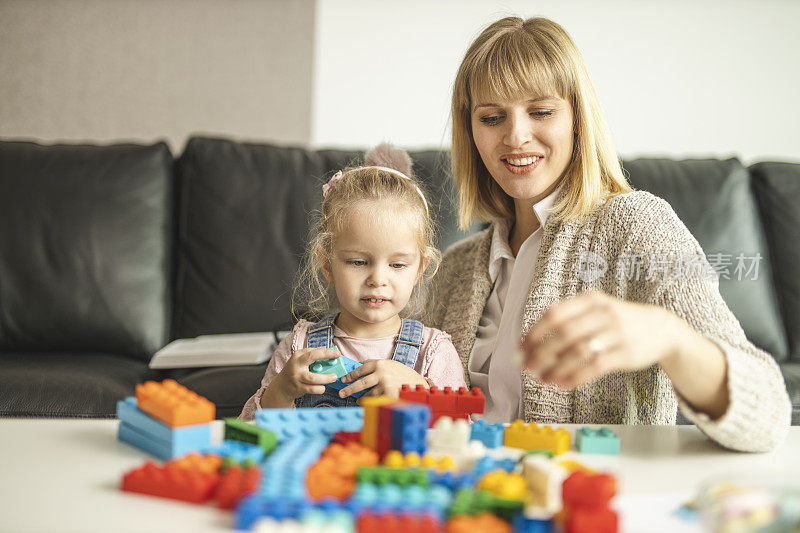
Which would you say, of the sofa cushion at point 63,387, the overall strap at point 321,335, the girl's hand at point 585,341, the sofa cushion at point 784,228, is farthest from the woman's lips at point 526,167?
the sofa cushion at point 784,228

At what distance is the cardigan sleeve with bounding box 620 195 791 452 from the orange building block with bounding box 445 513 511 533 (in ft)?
1.28

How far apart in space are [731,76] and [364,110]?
152 centimetres

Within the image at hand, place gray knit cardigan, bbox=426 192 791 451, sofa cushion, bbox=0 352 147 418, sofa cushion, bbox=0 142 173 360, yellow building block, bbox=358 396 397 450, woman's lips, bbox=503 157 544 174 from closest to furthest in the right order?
yellow building block, bbox=358 396 397 450, gray knit cardigan, bbox=426 192 791 451, woman's lips, bbox=503 157 544 174, sofa cushion, bbox=0 352 147 418, sofa cushion, bbox=0 142 173 360

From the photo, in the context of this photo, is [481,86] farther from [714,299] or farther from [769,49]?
[769,49]

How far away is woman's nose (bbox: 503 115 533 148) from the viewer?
127 cm

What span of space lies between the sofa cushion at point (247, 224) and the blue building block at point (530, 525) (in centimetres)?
153

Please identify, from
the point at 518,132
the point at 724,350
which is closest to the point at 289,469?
the point at 724,350

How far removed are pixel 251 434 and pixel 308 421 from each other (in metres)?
0.07

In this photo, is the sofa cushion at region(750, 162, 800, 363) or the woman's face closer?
the woman's face

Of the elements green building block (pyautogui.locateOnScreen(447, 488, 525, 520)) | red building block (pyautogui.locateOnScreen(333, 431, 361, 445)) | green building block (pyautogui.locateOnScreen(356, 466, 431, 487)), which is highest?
green building block (pyautogui.locateOnScreen(447, 488, 525, 520))

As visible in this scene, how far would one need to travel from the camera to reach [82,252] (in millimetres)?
2066

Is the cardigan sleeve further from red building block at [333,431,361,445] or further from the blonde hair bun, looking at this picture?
the blonde hair bun

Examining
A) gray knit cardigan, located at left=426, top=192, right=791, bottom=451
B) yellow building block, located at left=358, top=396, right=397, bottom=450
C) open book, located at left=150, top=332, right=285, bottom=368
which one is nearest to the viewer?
yellow building block, located at left=358, top=396, right=397, bottom=450

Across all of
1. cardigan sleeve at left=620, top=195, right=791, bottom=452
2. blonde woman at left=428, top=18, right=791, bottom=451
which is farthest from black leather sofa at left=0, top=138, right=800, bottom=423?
cardigan sleeve at left=620, top=195, right=791, bottom=452
